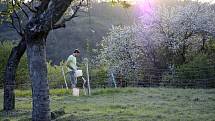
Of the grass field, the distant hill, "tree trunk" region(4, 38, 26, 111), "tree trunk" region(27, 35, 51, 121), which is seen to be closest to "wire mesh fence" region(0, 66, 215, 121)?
the grass field

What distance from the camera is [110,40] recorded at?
4391 cm

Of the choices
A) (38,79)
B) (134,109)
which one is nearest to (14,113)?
(38,79)

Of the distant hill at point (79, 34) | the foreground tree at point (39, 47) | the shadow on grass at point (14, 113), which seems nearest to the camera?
the foreground tree at point (39, 47)

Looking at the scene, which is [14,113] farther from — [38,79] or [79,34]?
[79,34]

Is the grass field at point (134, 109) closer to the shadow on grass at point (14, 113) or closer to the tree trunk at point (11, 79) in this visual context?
the shadow on grass at point (14, 113)

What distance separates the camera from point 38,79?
1167 cm

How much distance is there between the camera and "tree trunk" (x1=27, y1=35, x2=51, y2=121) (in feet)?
38.3

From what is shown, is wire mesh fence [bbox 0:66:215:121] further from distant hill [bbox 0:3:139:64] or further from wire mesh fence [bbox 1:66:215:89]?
distant hill [bbox 0:3:139:64]

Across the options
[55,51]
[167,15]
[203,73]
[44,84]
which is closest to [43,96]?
[44,84]

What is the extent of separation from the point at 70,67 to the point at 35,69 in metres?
8.15

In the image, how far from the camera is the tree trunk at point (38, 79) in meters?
11.7

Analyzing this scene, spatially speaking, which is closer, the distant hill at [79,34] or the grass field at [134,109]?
the grass field at [134,109]

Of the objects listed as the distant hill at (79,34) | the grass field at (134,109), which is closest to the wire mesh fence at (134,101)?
the grass field at (134,109)

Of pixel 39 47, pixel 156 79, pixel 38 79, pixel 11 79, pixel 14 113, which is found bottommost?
pixel 14 113
